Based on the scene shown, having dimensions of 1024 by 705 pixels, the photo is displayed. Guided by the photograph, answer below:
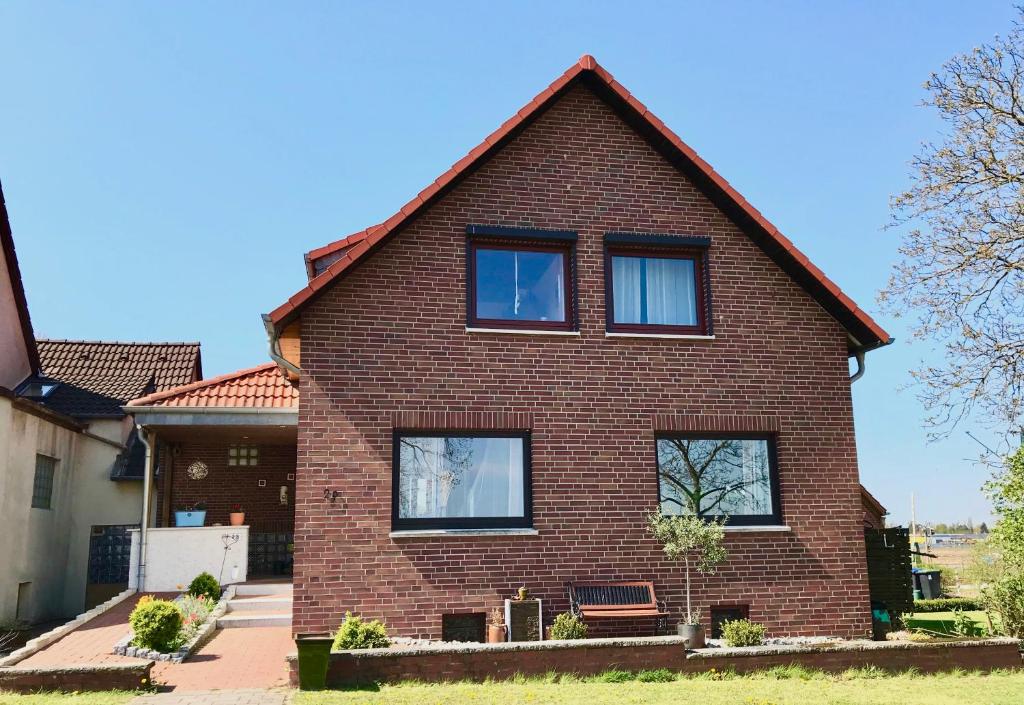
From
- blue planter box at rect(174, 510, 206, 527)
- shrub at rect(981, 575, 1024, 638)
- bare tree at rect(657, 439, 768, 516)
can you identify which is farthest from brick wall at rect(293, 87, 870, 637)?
blue planter box at rect(174, 510, 206, 527)

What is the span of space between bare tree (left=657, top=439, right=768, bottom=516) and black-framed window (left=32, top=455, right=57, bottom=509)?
1289 cm

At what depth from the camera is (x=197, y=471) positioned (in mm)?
19844

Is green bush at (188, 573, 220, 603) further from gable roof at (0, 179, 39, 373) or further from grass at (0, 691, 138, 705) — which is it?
gable roof at (0, 179, 39, 373)

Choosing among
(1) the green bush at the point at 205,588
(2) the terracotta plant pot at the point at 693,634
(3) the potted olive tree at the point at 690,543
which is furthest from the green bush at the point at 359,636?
(1) the green bush at the point at 205,588

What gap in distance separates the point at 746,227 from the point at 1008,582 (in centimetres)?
599

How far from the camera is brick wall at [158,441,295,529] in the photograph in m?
19.8

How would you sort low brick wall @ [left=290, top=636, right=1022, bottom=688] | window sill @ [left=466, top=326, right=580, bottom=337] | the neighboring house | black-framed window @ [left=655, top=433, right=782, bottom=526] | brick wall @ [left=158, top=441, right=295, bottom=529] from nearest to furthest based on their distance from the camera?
low brick wall @ [left=290, top=636, right=1022, bottom=688]
window sill @ [left=466, top=326, right=580, bottom=337]
black-framed window @ [left=655, top=433, right=782, bottom=526]
the neighboring house
brick wall @ [left=158, top=441, right=295, bottom=529]

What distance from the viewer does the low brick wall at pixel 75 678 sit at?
9633 mm

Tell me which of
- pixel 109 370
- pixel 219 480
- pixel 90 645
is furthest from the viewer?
pixel 109 370

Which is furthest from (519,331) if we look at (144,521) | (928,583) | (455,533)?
(928,583)

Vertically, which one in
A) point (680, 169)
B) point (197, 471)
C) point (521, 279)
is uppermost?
point (680, 169)

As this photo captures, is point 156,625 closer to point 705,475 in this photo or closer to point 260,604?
point 260,604

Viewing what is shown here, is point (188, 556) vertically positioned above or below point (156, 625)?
above

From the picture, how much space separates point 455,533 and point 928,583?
56.0 feet
